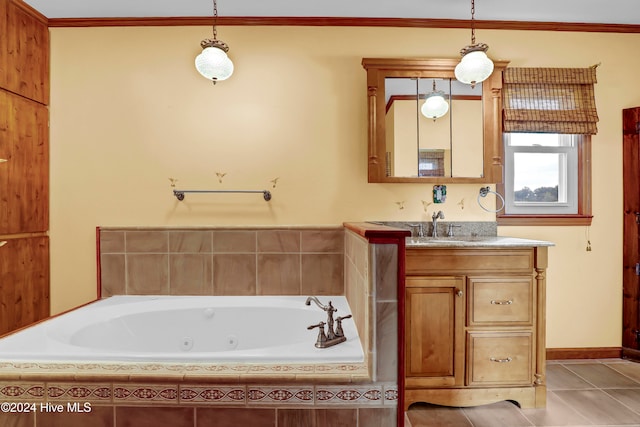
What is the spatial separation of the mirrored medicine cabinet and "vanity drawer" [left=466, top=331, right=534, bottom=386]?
Result: 1018 mm

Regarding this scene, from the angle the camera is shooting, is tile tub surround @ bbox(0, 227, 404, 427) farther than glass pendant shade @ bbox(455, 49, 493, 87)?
No

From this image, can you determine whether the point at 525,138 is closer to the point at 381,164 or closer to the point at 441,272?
the point at 381,164

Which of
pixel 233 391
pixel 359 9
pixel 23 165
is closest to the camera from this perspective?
pixel 233 391

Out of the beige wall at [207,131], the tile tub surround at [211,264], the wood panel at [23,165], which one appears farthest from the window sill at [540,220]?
the wood panel at [23,165]

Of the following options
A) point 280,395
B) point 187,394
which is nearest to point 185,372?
point 187,394

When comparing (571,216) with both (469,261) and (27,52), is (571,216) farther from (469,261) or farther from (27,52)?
(27,52)

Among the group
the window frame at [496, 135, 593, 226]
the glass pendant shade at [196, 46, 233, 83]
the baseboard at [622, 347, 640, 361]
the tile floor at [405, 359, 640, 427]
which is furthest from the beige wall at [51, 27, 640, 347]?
the baseboard at [622, 347, 640, 361]

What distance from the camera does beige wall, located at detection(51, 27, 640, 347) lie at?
7.62 ft

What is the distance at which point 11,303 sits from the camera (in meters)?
2.05

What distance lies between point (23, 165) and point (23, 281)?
72cm

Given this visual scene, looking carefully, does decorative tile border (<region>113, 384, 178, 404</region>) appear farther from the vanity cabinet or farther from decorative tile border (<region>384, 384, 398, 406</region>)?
the vanity cabinet

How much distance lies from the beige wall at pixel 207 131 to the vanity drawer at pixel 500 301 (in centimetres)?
68

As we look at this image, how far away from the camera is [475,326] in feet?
6.16

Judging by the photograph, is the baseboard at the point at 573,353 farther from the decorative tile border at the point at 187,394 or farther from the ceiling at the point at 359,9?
the ceiling at the point at 359,9
